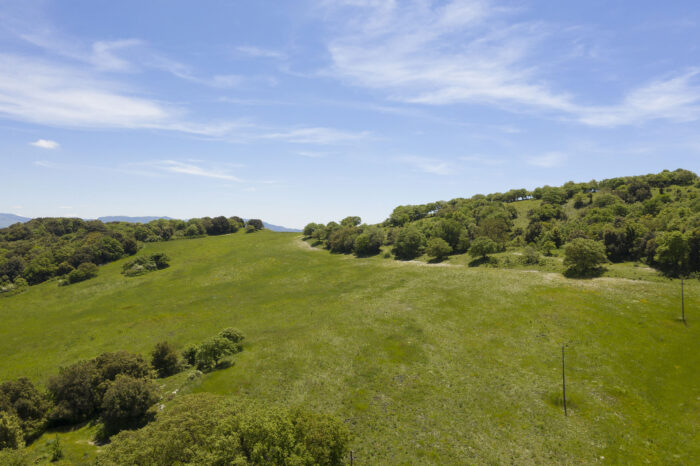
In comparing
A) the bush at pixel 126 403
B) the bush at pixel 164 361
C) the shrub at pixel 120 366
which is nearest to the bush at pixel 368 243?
the bush at pixel 164 361

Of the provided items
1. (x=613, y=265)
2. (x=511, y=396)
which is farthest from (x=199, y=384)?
(x=613, y=265)

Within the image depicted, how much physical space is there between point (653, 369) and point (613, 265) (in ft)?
146

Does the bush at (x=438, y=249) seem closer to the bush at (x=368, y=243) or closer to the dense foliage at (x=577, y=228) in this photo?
the dense foliage at (x=577, y=228)

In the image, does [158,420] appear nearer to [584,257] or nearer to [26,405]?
[26,405]

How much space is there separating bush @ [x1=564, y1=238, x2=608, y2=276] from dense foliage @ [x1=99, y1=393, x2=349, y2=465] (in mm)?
74071

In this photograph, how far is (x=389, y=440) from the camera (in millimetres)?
34469

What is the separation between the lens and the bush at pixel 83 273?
363ft

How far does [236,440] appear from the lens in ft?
86.1

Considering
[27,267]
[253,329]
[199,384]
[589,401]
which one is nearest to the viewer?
[589,401]

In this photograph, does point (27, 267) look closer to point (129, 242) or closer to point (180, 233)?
point (129, 242)

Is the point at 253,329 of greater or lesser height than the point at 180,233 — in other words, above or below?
below

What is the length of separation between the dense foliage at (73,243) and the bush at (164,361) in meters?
81.3

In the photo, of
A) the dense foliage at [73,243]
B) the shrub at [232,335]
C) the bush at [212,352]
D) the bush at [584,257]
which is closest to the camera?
the bush at [212,352]

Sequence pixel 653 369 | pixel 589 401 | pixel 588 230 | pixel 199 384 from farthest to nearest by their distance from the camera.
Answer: pixel 588 230, pixel 199 384, pixel 653 369, pixel 589 401
